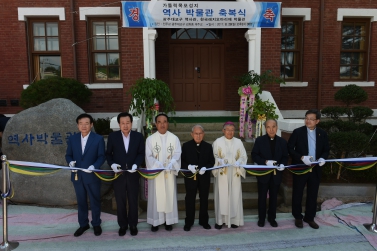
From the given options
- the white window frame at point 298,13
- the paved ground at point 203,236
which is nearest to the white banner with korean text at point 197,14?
the white window frame at point 298,13

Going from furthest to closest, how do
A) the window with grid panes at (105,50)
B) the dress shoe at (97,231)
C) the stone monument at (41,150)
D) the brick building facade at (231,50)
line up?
the window with grid panes at (105,50)
the brick building facade at (231,50)
the stone monument at (41,150)
the dress shoe at (97,231)

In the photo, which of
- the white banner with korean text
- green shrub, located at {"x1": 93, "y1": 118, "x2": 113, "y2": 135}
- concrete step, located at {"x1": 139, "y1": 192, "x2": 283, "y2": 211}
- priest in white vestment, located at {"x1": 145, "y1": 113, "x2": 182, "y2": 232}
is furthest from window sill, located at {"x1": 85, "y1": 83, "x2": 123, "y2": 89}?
priest in white vestment, located at {"x1": 145, "y1": 113, "x2": 182, "y2": 232}

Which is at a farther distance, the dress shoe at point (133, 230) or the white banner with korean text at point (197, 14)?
the white banner with korean text at point (197, 14)

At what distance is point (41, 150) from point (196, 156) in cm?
313

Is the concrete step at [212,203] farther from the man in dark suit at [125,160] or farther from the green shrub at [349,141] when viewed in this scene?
the green shrub at [349,141]

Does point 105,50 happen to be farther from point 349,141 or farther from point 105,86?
point 349,141

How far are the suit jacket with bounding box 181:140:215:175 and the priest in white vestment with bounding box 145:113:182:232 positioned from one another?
12 cm

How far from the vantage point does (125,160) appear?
438 centimetres

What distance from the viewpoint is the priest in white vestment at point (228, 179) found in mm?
4520

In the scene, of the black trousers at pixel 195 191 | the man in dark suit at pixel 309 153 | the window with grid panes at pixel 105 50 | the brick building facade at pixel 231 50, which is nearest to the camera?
the black trousers at pixel 195 191

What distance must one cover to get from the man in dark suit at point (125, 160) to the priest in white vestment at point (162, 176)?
0.19m

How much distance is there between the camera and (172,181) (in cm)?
455

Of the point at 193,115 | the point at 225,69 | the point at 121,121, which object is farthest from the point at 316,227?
the point at 225,69

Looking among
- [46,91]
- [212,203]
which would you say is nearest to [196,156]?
[212,203]
